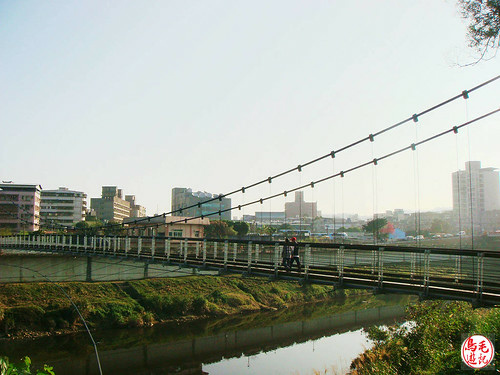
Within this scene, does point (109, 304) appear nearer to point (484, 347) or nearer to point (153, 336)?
point (153, 336)

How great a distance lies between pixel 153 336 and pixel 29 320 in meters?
6.49

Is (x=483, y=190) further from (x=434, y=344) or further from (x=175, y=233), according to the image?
(x=175, y=233)

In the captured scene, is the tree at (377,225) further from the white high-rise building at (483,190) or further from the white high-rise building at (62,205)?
the white high-rise building at (62,205)

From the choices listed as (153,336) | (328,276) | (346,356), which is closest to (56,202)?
→ (153,336)

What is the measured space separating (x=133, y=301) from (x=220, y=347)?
7482 mm

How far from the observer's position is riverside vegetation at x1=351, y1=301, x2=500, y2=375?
9.40m

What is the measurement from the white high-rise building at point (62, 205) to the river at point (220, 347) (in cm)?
7669

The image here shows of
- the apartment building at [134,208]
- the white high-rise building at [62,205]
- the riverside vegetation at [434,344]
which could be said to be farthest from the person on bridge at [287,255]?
the apartment building at [134,208]

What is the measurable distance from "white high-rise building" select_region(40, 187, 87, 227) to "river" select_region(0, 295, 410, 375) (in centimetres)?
7669

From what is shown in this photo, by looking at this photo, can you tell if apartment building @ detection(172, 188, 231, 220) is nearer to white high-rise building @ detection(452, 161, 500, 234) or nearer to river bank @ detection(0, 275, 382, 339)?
river bank @ detection(0, 275, 382, 339)

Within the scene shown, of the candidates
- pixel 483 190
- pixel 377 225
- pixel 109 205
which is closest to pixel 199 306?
pixel 377 225

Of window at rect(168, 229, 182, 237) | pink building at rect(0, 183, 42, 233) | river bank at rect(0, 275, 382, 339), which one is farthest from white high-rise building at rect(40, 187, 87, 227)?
river bank at rect(0, 275, 382, 339)

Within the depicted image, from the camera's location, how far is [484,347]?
8102 millimetres

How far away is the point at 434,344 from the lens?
11539 mm
